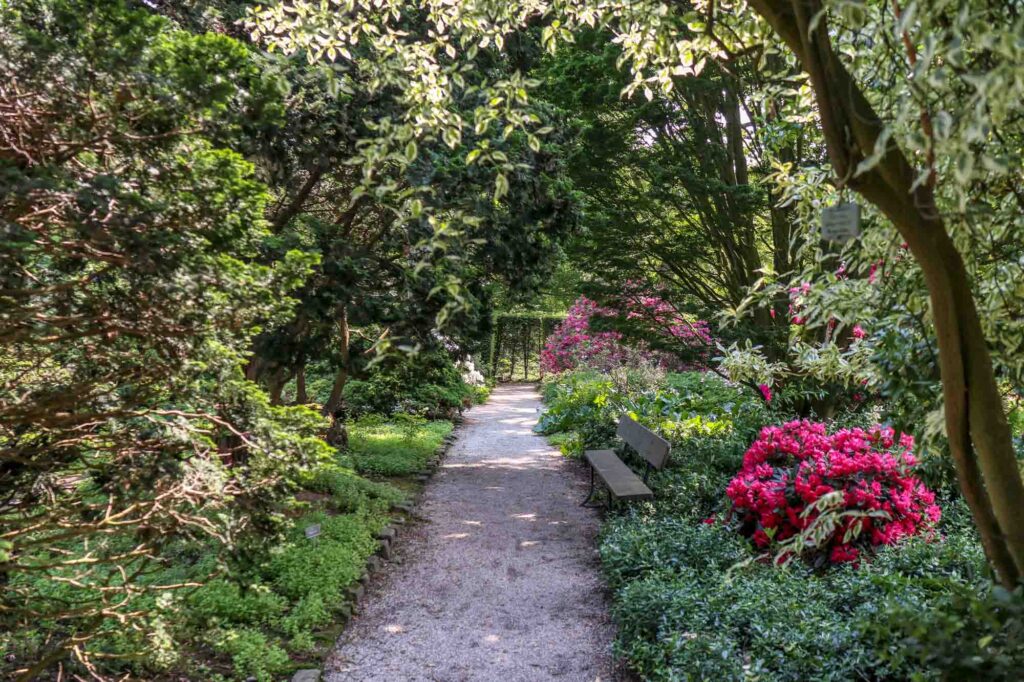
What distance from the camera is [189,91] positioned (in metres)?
2.57

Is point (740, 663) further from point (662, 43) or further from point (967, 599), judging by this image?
point (662, 43)

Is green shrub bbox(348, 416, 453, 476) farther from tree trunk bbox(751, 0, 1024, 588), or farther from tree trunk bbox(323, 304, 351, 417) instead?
tree trunk bbox(751, 0, 1024, 588)

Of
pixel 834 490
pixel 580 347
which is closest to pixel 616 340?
pixel 834 490

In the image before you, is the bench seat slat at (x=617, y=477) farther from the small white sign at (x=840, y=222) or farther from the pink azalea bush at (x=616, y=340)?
the small white sign at (x=840, y=222)

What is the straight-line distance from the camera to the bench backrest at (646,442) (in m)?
6.64

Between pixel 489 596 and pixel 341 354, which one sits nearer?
pixel 489 596

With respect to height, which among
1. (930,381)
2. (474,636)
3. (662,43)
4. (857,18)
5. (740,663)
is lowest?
(474,636)

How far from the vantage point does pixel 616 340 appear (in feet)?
35.3

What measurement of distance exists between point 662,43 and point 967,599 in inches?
84.4

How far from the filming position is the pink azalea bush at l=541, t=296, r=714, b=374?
879 cm

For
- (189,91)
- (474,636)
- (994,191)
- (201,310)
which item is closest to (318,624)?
(474,636)

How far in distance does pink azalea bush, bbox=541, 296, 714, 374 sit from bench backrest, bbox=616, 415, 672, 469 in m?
1.13

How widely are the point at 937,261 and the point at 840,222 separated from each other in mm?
499

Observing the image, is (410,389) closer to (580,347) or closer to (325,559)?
(325,559)
